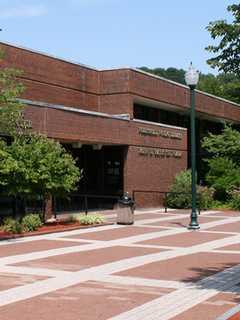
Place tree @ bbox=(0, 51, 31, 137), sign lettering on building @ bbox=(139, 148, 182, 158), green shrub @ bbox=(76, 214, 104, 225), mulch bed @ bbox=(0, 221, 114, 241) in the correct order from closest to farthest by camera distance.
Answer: tree @ bbox=(0, 51, 31, 137), mulch bed @ bbox=(0, 221, 114, 241), green shrub @ bbox=(76, 214, 104, 225), sign lettering on building @ bbox=(139, 148, 182, 158)

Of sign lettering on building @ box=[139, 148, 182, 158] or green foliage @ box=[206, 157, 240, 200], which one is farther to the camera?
green foliage @ box=[206, 157, 240, 200]

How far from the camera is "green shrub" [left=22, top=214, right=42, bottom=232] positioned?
20.2 metres

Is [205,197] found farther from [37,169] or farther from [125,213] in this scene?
[37,169]

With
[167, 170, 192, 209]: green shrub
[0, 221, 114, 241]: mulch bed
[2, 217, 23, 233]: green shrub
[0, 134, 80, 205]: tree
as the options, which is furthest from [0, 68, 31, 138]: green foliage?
[167, 170, 192, 209]: green shrub

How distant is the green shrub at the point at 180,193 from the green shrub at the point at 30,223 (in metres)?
13.5

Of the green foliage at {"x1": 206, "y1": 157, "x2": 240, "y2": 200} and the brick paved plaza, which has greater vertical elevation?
the green foliage at {"x1": 206, "y1": 157, "x2": 240, "y2": 200}

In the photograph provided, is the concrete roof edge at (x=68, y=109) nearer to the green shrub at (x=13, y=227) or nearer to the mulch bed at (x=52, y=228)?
the mulch bed at (x=52, y=228)

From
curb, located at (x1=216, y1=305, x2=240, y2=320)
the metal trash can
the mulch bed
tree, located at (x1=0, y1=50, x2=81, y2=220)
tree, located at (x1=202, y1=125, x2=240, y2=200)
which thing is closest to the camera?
curb, located at (x1=216, y1=305, x2=240, y2=320)

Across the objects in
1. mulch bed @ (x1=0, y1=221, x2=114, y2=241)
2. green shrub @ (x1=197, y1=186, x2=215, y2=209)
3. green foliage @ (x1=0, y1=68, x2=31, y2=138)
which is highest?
green foliage @ (x1=0, y1=68, x2=31, y2=138)

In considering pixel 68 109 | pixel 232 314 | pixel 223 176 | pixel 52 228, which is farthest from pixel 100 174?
pixel 232 314

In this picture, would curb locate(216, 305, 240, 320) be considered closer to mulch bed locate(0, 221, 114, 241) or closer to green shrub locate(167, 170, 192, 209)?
mulch bed locate(0, 221, 114, 241)

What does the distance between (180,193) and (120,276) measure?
2143 cm

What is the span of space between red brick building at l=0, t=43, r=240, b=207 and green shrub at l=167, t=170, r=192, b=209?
0.82m

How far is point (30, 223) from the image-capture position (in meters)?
20.3
